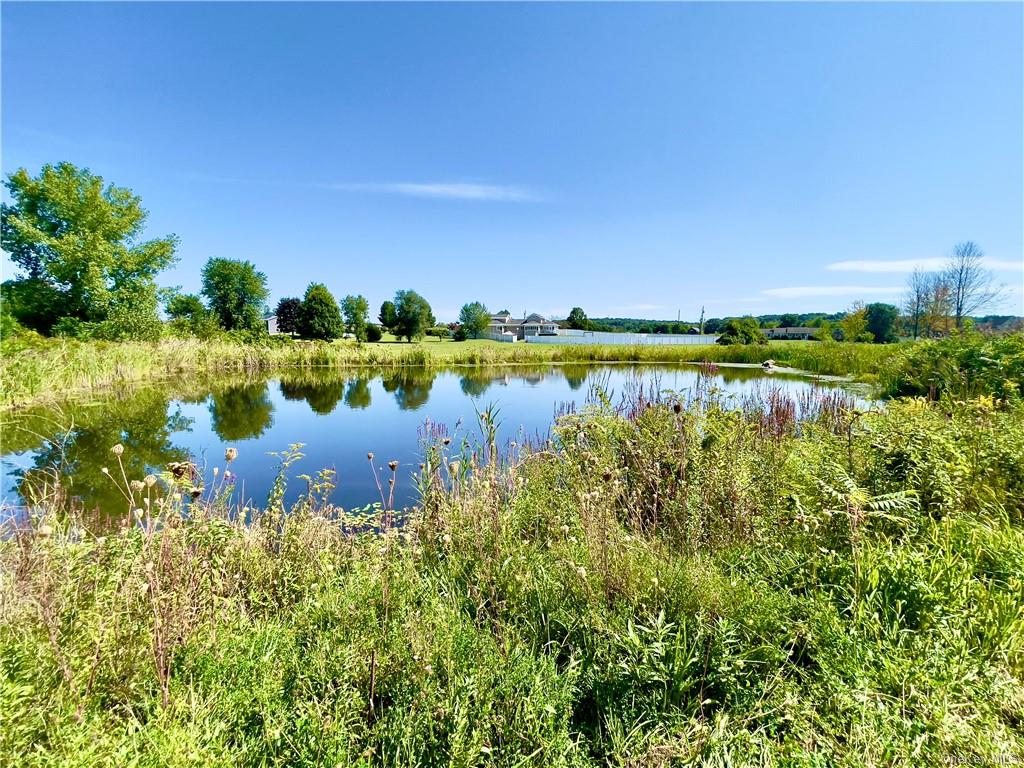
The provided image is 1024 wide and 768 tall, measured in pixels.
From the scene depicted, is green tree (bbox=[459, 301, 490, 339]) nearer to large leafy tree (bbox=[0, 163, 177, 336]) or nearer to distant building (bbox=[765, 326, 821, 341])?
large leafy tree (bbox=[0, 163, 177, 336])

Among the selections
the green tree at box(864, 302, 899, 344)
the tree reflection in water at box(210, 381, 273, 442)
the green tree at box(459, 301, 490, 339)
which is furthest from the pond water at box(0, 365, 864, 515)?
the green tree at box(864, 302, 899, 344)

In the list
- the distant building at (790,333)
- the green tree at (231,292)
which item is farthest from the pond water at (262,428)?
the distant building at (790,333)

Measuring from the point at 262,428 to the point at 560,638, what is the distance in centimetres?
898

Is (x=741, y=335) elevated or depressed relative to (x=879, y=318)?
depressed

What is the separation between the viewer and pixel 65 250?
23.7 metres

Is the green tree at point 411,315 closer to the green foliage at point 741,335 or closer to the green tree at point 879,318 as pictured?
the green foliage at point 741,335

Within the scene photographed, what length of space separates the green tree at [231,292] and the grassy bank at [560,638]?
46065mm

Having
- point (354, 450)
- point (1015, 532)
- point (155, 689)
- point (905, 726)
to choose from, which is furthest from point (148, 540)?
point (354, 450)

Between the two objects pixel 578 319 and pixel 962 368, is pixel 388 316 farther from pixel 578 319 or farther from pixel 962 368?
pixel 962 368

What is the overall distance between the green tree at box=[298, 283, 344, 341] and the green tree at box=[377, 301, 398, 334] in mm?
14974

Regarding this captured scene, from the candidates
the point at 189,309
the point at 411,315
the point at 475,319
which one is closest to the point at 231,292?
the point at 189,309

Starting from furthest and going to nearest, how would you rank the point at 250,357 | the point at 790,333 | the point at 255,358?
1. the point at 790,333
2. the point at 255,358
3. the point at 250,357

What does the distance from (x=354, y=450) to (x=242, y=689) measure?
244 inches

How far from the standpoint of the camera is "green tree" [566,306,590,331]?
267 ft
